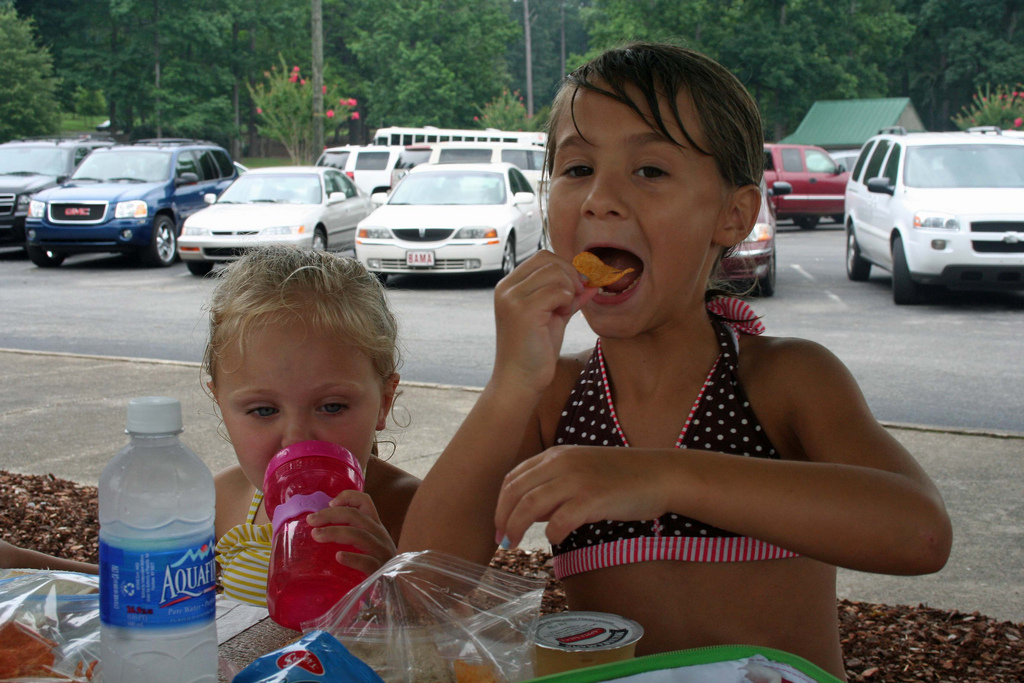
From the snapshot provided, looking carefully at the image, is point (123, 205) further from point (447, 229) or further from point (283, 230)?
point (447, 229)

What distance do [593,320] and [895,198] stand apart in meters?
11.1

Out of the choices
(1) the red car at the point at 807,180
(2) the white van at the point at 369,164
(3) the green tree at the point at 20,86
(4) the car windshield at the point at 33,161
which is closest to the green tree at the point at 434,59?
(3) the green tree at the point at 20,86

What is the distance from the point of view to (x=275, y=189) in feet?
51.4

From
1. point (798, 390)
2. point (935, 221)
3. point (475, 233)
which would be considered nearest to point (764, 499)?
point (798, 390)

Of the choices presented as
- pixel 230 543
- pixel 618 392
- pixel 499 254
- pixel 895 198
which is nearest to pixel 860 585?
pixel 618 392

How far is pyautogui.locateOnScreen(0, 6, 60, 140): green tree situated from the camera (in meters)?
38.5

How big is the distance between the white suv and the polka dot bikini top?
1009 centimetres

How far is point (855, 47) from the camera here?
193 ft

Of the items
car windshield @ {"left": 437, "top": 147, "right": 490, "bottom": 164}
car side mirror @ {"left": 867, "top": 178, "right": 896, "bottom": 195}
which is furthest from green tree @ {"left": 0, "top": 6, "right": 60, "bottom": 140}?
car side mirror @ {"left": 867, "top": 178, "right": 896, "bottom": 195}

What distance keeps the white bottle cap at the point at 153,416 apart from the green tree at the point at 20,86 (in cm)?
4273

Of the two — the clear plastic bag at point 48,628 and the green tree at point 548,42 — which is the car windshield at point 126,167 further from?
the green tree at point 548,42

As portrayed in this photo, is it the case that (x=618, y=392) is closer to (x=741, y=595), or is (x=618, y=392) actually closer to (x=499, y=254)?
(x=741, y=595)

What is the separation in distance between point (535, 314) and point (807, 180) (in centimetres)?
2401

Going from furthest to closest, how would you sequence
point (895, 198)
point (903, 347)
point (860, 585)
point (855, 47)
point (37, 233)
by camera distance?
point (855, 47) < point (37, 233) < point (895, 198) < point (903, 347) < point (860, 585)
